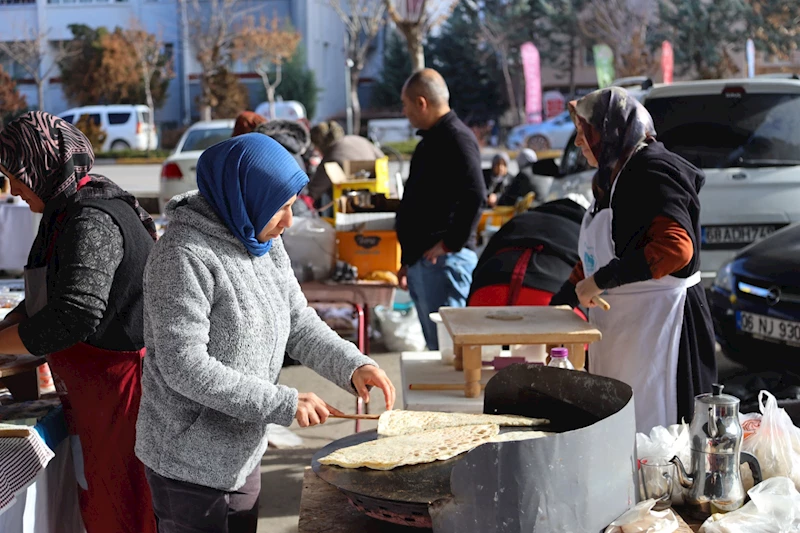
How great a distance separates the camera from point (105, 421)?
9.07ft

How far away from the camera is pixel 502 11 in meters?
41.6

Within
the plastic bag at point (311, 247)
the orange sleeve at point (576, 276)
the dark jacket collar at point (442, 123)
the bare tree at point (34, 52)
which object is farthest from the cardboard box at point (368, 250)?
the bare tree at point (34, 52)

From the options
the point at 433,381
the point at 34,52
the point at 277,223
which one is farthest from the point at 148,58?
the point at 277,223

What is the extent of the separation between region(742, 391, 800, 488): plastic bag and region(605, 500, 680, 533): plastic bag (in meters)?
0.42

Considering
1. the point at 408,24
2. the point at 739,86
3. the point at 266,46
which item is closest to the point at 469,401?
the point at 739,86

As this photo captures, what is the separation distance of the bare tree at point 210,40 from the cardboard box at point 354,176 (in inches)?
1167

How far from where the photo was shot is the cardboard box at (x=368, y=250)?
5180 mm

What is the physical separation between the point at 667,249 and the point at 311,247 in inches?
104

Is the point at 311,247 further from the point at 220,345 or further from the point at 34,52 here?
the point at 34,52

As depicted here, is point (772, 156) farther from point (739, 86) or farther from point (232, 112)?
point (232, 112)

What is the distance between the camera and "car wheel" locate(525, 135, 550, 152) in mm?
28703

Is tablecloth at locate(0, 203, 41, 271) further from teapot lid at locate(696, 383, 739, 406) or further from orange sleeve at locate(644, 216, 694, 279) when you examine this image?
teapot lid at locate(696, 383, 739, 406)

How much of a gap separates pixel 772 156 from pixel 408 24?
8418mm

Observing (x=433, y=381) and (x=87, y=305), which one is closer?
(x=87, y=305)
